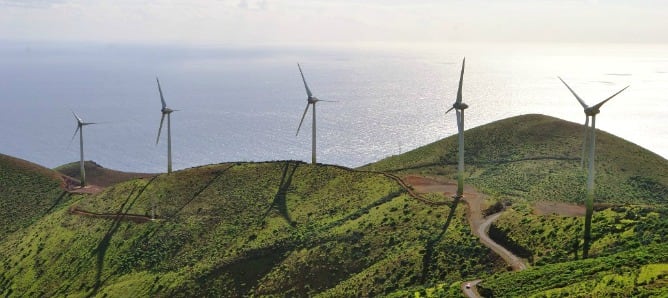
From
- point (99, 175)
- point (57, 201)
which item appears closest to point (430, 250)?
point (57, 201)

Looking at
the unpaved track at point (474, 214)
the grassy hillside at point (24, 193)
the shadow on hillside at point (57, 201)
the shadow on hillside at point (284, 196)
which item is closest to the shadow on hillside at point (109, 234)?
the shadow on hillside at point (57, 201)

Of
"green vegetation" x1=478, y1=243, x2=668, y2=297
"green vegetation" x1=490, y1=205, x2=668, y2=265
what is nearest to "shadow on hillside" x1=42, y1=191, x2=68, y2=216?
"green vegetation" x1=490, y1=205, x2=668, y2=265

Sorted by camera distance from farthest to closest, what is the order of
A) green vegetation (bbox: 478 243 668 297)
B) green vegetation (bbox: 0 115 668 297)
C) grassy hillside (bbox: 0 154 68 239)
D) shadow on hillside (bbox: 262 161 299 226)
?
grassy hillside (bbox: 0 154 68 239)
shadow on hillside (bbox: 262 161 299 226)
green vegetation (bbox: 0 115 668 297)
green vegetation (bbox: 478 243 668 297)

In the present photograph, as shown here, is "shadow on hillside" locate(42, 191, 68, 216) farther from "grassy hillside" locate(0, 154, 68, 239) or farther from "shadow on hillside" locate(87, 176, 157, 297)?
"shadow on hillside" locate(87, 176, 157, 297)

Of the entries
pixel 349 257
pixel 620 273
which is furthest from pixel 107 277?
pixel 620 273

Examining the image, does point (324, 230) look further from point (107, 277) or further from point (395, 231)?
point (107, 277)

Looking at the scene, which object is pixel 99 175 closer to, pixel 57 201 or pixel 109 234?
pixel 57 201
